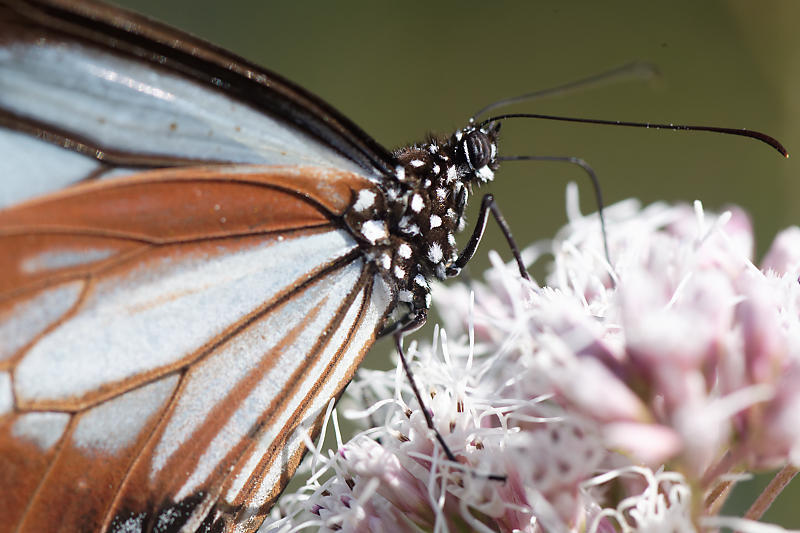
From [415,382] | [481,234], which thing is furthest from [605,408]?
[481,234]

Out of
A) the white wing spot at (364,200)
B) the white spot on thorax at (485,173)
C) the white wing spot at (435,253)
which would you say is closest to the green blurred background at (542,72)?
the white spot on thorax at (485,173)

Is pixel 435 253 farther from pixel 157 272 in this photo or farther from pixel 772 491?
pixel 772 491

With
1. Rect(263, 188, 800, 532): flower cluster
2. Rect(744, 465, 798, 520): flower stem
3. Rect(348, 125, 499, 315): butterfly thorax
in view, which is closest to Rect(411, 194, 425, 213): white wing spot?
Rect(348, 125, 499, 315): butterfly thorax

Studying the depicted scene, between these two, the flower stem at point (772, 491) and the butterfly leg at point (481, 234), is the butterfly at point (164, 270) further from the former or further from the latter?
the flower stem at point (772, 491)

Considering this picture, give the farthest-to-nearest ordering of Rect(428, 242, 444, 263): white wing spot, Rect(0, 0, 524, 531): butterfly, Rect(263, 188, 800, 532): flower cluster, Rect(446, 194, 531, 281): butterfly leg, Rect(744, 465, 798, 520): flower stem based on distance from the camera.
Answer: Rect(428, 242, 444, 263): white wing spot, Rect(446, 194, 531, 281): butterfly leg, Rect(0, 0, 524, 531): butterfly, Rect(744, 465, 798, 520): flower stem, Rect(263, 188, 800, 532): flower cluster

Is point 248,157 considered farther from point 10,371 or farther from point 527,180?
point 527,180

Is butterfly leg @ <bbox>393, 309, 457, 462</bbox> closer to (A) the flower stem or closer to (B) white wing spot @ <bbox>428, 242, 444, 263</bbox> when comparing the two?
(B) white wing spot @ <bbox>428, 242, 444, 263</bbox>
